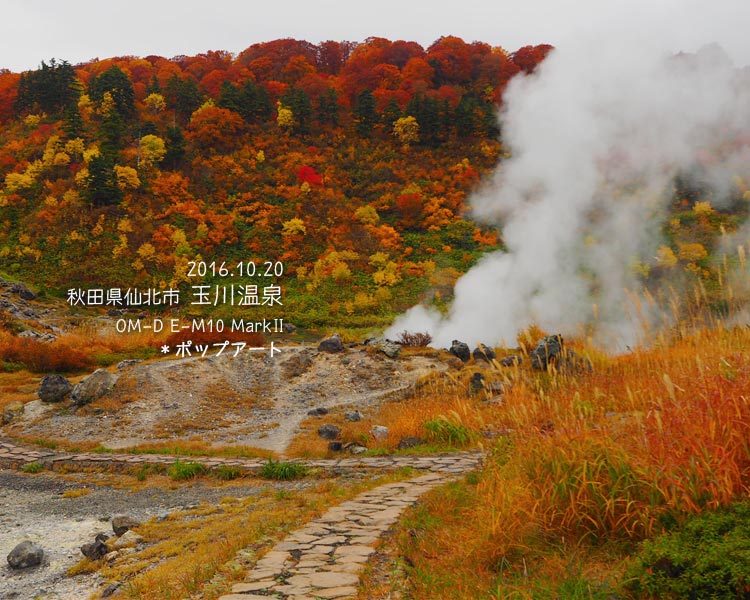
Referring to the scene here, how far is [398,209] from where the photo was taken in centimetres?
3897

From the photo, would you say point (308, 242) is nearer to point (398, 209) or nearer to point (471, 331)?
point (398, 209)

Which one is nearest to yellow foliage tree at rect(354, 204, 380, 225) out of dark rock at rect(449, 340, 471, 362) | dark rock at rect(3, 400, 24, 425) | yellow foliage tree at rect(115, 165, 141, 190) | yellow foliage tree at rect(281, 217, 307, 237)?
yellow foliage tree at rect(281, 217, 307, 237)

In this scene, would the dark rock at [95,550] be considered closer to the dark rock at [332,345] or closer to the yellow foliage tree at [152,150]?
the dark rock at [332,345]

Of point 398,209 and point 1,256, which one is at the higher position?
point 398,209

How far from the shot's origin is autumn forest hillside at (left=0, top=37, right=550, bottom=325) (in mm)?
32469

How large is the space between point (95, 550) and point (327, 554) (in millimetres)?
3066

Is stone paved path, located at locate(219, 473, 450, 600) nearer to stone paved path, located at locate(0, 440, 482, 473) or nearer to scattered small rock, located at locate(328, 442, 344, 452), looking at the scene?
stone paved path, located at locate(0, 440, 482, 473)

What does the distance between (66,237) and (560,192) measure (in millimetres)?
30565

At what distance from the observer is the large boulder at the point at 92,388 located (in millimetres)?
13164

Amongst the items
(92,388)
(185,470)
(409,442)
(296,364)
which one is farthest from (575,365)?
(92,388)

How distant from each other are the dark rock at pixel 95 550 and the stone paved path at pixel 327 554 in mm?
2427

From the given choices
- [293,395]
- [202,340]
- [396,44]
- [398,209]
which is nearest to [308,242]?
[398,209]

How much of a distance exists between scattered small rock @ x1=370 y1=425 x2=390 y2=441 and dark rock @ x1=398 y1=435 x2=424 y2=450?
78 cm

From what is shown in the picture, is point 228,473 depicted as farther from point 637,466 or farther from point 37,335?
point 37,335
